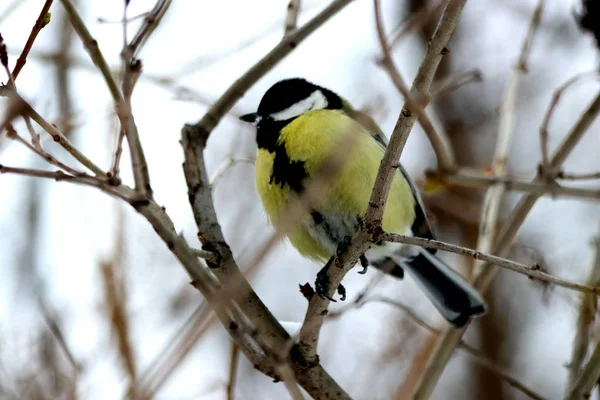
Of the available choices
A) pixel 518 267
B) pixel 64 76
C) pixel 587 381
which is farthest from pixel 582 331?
pixel 64 76

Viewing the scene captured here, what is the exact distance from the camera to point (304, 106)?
10.0 ft

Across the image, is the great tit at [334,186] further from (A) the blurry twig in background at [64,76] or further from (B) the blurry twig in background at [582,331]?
(A) the blurry twig in background at [64,76]

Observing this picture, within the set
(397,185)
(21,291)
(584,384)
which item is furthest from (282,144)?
(21,291)

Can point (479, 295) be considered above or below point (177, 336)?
above

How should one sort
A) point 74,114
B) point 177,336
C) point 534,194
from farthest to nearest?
point 74,114 < point 534,194 < point 177,336

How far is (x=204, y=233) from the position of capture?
2.14 m

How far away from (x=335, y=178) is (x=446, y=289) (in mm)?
878

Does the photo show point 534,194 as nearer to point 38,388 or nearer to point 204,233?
point 204,233

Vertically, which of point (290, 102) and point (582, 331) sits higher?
point (290, 102)

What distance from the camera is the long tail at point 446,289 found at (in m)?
2.71

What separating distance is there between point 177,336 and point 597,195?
4.77 ft

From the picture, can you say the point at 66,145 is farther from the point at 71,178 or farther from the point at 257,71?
the point at 257,71

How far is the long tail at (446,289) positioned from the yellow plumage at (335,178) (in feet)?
1.10

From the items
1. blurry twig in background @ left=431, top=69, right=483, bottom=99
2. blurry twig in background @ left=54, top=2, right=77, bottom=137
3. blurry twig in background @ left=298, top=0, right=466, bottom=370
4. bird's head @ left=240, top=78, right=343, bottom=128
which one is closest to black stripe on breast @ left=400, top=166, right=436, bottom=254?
Answer: blurry twig in background @ left=431, top=69, right=483, bottom=99
